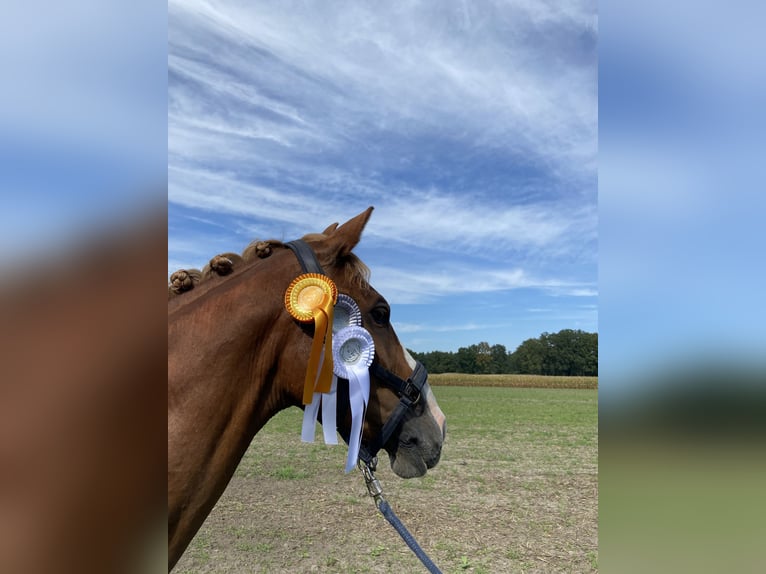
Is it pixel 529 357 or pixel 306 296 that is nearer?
pixel 306 296

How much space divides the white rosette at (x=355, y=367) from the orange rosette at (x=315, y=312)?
77 mm

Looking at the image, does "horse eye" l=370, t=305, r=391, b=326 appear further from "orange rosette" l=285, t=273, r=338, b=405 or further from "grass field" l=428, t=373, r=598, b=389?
"grass field" l=428, t=373, r=598, b=389

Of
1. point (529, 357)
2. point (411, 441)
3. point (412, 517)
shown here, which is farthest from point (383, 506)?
point (529, 357)

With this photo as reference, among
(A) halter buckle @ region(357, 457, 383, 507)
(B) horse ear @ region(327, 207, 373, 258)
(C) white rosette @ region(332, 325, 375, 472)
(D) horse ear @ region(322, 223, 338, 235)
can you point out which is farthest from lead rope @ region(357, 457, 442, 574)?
(D) horse ear @ region(322, 223, 338, 235)

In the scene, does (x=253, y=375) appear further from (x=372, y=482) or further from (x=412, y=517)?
(x=412, y=517)

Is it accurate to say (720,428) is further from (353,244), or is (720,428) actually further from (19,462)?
(353,244)

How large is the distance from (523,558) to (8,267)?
7368 millimetres

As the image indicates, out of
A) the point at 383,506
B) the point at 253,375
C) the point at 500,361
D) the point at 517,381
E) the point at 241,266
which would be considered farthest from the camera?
the point at 500,361

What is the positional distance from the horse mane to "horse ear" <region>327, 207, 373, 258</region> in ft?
0.18

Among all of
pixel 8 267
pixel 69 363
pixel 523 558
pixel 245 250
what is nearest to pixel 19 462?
pixel 69 363

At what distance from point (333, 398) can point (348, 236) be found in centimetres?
78

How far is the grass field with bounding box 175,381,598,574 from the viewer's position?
21.2ft

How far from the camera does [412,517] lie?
823 cm

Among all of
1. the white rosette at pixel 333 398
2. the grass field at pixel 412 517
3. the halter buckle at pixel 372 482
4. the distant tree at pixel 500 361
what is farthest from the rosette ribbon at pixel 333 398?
the distant tree at pixel 500 361
